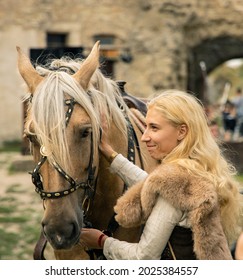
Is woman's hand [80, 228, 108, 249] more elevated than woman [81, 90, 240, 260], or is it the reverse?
woman [81, 90, 240, 260]

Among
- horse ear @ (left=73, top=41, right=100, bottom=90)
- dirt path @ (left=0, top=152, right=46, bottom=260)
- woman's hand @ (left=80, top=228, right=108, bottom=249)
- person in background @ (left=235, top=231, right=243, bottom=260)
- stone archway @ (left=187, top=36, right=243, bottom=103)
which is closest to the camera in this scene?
person in background @ (left=235, top=231, right=243, bottom=260)

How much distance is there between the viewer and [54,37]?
1769 cm

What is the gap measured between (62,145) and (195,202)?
63 centimetres

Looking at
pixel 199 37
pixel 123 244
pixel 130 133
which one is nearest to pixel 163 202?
pixel 123 244

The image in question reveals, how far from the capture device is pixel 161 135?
2818mm

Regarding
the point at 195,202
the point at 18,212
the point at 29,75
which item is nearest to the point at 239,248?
the point at 195,202

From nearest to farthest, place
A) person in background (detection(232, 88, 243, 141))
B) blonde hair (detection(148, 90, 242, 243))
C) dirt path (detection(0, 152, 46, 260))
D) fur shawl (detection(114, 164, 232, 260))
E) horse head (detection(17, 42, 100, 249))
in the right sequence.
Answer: fur shawl (detection(114, 164, 232, 260)), blonde hair (detection(148, 90, 242, 243)), horse head (detection(17, 42, 100, 249)), dirt path (detection(0, 152, 46, 260)), person in background (detection(232, 88, 243, 141))

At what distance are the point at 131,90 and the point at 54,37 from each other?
2465mm

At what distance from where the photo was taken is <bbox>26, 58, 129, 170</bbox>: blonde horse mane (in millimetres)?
2869

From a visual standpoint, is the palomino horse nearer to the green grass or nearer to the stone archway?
the green grass

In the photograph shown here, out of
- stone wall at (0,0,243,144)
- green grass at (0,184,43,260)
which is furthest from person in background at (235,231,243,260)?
stone wall at (0,0,243,144)

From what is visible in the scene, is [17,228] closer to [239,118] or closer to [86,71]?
[86,71]

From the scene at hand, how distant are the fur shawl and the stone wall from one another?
47.6ft

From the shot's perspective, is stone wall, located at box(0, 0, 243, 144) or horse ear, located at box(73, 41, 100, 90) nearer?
horse ear, located at box(73, 41, 100, 90)
